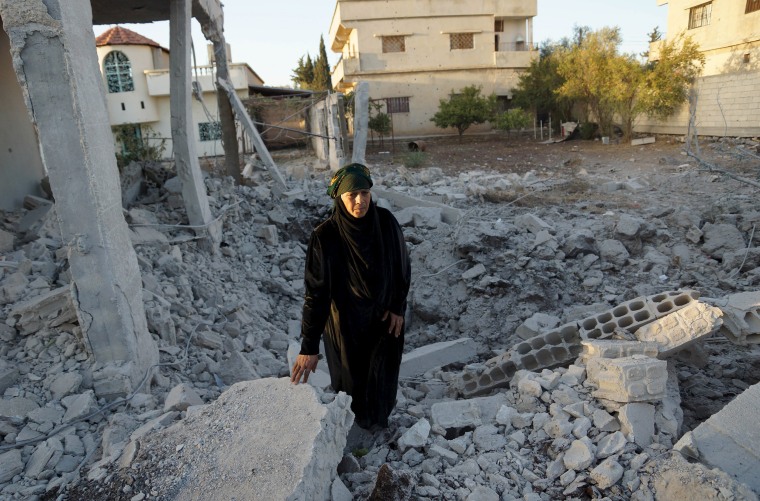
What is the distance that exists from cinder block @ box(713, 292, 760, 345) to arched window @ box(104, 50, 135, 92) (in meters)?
23.0

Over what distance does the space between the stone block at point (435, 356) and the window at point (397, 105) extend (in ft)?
68.3

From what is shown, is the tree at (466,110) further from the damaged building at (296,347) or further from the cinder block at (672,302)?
the cinder block at (672,302)

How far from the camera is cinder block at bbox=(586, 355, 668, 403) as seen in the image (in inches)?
98.7

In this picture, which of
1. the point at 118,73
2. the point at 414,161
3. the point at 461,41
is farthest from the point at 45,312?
the point at 461,41

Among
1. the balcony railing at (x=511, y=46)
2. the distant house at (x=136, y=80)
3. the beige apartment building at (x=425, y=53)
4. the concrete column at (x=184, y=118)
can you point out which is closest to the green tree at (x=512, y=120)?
the beige apartment building at (x=425, y=53)

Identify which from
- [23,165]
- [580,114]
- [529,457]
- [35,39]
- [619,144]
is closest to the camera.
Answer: [529,457]

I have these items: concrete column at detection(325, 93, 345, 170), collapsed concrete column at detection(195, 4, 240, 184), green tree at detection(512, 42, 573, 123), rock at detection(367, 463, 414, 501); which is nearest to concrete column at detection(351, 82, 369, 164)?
concrete column at detection(325, 93, 345, 170)

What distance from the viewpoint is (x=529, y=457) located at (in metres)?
2.44

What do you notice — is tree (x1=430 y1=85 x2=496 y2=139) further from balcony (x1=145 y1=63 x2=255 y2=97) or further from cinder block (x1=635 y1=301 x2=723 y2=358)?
cinder block (x1=635 y1=301 x2=723 y2=358)

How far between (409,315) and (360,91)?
16.9ft

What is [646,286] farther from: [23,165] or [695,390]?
[23,165]

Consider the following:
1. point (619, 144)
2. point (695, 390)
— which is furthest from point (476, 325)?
point (619, 144)

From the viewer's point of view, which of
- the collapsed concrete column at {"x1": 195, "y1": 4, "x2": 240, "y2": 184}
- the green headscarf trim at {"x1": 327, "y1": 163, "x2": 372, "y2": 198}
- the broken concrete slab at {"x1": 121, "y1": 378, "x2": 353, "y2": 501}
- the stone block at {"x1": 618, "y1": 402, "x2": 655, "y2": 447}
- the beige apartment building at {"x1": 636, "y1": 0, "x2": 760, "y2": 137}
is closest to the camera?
the broken concrete slab at {"x1": 121, "y1": 378, "x2": 353, "y2": 501}

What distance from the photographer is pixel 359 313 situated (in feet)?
9.15
